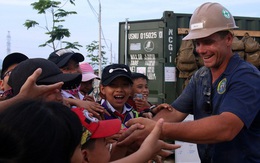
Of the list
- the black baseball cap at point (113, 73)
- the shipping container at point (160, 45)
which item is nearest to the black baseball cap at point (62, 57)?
the black baseball cap at point (113, 73)

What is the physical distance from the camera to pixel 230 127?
2334mm

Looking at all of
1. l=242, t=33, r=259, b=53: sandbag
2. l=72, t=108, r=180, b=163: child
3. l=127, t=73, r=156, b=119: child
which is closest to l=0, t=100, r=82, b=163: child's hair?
l=72, t=108, r=180, b=163: child

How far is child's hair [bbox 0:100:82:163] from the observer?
1.17 metres

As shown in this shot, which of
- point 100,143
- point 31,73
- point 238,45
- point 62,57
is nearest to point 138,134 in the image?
point 100,143

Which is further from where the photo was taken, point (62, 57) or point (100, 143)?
point (62, 57)

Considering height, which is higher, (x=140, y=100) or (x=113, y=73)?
(x=113, y=73)

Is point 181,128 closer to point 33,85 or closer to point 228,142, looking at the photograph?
point 228,142

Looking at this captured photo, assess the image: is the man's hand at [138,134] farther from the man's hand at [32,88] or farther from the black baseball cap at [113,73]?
the black baseball cap at [113,73]

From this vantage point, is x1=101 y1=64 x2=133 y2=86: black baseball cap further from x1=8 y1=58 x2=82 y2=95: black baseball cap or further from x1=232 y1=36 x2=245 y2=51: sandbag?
x1=232 y1=36 x2=245 y2=51: sandbag

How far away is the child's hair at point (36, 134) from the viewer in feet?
3.83

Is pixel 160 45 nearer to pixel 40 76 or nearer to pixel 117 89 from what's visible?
pixel 117 89

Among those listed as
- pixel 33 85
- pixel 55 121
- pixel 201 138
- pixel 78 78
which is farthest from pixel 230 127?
pixel 55 121

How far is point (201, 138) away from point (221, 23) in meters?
0.84

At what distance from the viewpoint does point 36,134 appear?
1176 millimetres
